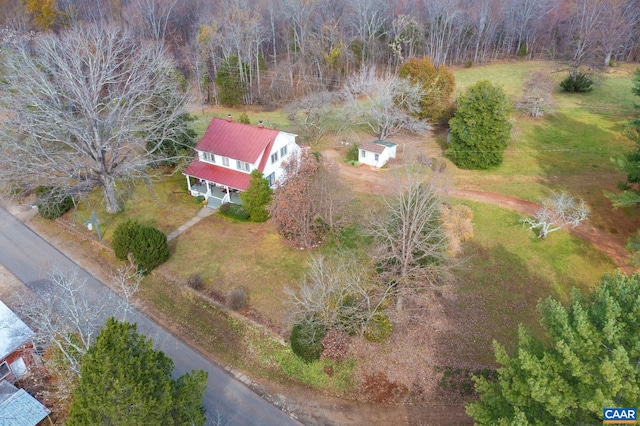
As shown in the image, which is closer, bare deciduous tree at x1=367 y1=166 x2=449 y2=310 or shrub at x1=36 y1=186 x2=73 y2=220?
bare deciduous tree at x1=367 y1=166 x2=449 y2=310

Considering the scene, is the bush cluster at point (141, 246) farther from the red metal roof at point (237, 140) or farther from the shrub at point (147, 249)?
the red metal roof at point (237, 140)

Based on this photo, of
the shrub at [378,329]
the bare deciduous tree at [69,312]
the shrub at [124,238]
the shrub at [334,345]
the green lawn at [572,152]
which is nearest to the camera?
the bare deciduous tree at [69,312]

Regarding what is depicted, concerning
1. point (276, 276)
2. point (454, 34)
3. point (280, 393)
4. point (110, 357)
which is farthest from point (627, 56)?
point (110, 357)

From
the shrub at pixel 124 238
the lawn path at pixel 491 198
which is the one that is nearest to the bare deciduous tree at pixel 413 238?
the lawn path at pixel 491 198

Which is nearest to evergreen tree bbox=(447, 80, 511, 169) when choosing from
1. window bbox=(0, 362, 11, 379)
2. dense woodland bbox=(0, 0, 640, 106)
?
dense woodland bbox=(0, 0, 640, 106)

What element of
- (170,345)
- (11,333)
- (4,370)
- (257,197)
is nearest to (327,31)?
(257,197)

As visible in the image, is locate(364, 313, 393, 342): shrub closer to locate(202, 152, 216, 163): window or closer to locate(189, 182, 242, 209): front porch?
locate(189, 182, 242, 209): front porch
